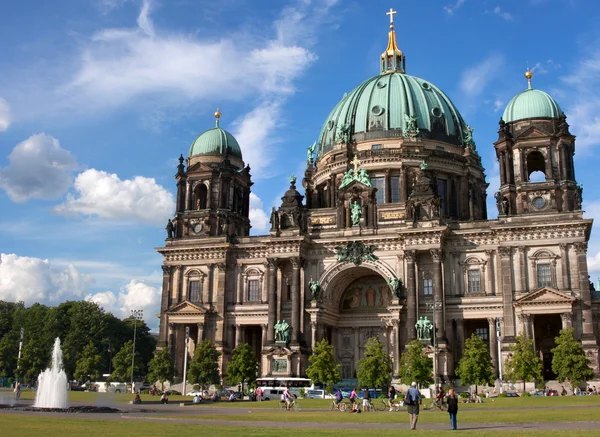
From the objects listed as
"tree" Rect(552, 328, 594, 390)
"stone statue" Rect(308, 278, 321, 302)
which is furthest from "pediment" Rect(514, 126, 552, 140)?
"stone statue" Rect(308, 278, 321, 302)

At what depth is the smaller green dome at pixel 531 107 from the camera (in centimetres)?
7525

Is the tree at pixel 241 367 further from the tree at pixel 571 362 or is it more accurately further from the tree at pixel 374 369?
the tree at pixel 571 362

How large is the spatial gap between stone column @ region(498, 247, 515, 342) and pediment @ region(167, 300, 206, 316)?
31.9m

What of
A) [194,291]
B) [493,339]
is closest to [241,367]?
[194,291]

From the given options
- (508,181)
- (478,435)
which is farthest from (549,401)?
(508,181)

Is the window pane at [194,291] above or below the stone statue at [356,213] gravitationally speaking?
below

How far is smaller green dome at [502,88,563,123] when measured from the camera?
75250 mm

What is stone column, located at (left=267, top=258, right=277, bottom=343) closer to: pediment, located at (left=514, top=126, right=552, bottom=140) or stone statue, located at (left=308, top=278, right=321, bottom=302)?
stone statue, located at (left=308, top=278, right=321, bottom=302)

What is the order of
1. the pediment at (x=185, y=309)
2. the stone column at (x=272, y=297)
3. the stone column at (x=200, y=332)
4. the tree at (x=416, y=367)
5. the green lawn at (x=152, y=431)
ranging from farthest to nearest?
the pediment at (x=185, y=309)
the stone column at (x=200, y=332)
the stone column at (x=272, y=297)
the tree at (x=416, y=367)
the green lawn at (x=152, y=431)

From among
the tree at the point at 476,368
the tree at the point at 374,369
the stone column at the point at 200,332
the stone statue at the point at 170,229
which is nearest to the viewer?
the tree at the point at 476,368

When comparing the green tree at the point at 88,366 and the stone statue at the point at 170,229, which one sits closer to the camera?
the stone statue at the point at 170,229

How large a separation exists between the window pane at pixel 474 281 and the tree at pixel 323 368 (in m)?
15.9

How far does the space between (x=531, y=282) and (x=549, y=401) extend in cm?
2513


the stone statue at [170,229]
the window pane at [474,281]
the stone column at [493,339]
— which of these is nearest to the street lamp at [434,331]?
the window pane at [474,281]
